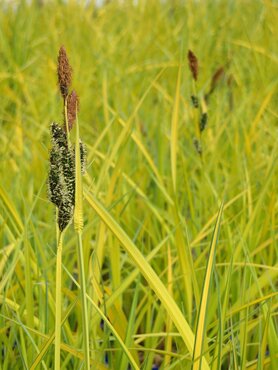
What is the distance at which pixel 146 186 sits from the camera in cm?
173

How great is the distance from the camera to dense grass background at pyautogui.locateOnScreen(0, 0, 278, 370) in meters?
1.00


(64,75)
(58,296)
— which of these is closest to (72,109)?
(64,75)

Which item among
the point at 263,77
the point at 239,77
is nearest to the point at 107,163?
the point at 263,77

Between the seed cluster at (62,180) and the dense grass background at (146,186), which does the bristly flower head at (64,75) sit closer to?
the seed cluster at (62,180)

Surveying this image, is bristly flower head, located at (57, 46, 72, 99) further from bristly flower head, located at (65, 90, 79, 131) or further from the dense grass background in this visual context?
the dense grass background

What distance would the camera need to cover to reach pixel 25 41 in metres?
3.09

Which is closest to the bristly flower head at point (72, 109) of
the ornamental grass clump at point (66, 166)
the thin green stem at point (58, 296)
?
the ornamental grass clump at point (66, 166)

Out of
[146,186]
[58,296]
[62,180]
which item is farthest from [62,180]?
[146,186]

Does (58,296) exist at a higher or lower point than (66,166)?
lower

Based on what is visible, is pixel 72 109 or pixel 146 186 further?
pixel 146 186

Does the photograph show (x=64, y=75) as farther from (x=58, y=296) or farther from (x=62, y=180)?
(x=58, y=296)

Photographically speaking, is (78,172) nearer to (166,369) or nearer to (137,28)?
(166,369)

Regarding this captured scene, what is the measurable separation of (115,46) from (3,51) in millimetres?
588

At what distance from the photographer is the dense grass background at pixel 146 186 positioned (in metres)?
1.00
